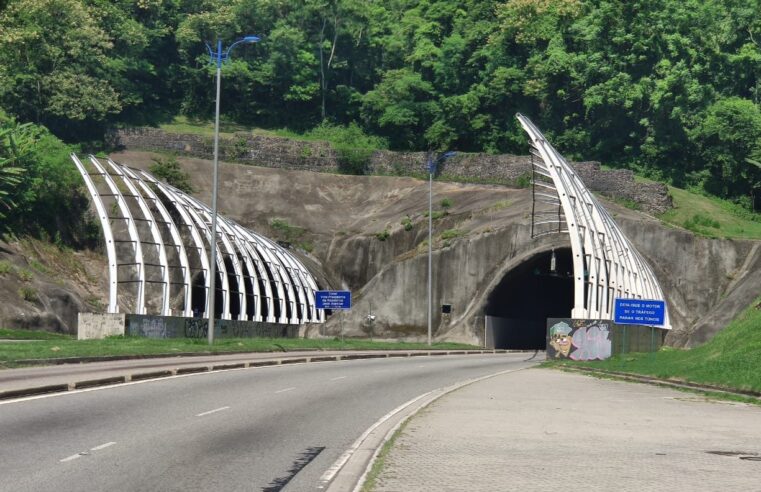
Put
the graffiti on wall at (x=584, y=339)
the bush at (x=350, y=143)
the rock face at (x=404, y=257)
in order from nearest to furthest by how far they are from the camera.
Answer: the graffiti on wall at (x=584, y=339) → the rock face at (x=404, y=257) → the bush at (x=350, y=143)

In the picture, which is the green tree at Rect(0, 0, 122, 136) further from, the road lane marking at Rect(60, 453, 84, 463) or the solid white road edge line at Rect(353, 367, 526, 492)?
the road lane marking at Rect(60, 453, 84, 463)

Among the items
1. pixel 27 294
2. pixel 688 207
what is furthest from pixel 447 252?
pixel 27 294

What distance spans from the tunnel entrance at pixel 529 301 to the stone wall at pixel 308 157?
1248 cm

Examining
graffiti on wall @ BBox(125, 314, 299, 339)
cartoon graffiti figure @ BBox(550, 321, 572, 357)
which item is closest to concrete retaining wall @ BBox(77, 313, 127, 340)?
graffiti on wall @ BBox(125, 314, 299, 339)

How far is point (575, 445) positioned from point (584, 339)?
120 ft

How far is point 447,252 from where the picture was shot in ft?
264

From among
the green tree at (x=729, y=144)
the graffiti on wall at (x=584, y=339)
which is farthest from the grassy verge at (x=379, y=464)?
the green tree at (x=729, y=144)

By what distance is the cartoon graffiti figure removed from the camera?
53.2 meters

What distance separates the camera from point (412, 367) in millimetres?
42031

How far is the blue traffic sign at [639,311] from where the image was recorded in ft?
176

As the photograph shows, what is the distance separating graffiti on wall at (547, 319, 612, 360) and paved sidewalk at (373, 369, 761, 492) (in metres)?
24.1

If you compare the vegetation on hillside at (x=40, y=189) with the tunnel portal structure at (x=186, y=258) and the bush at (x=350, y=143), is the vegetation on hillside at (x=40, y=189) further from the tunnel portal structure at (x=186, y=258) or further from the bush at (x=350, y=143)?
the bush at (x=350, y=143)

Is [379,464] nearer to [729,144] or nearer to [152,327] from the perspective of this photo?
[152,327]

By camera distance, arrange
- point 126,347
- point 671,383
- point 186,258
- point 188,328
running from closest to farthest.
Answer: point 671,383 < point 126,347 < point 188,328 < point 186,258
